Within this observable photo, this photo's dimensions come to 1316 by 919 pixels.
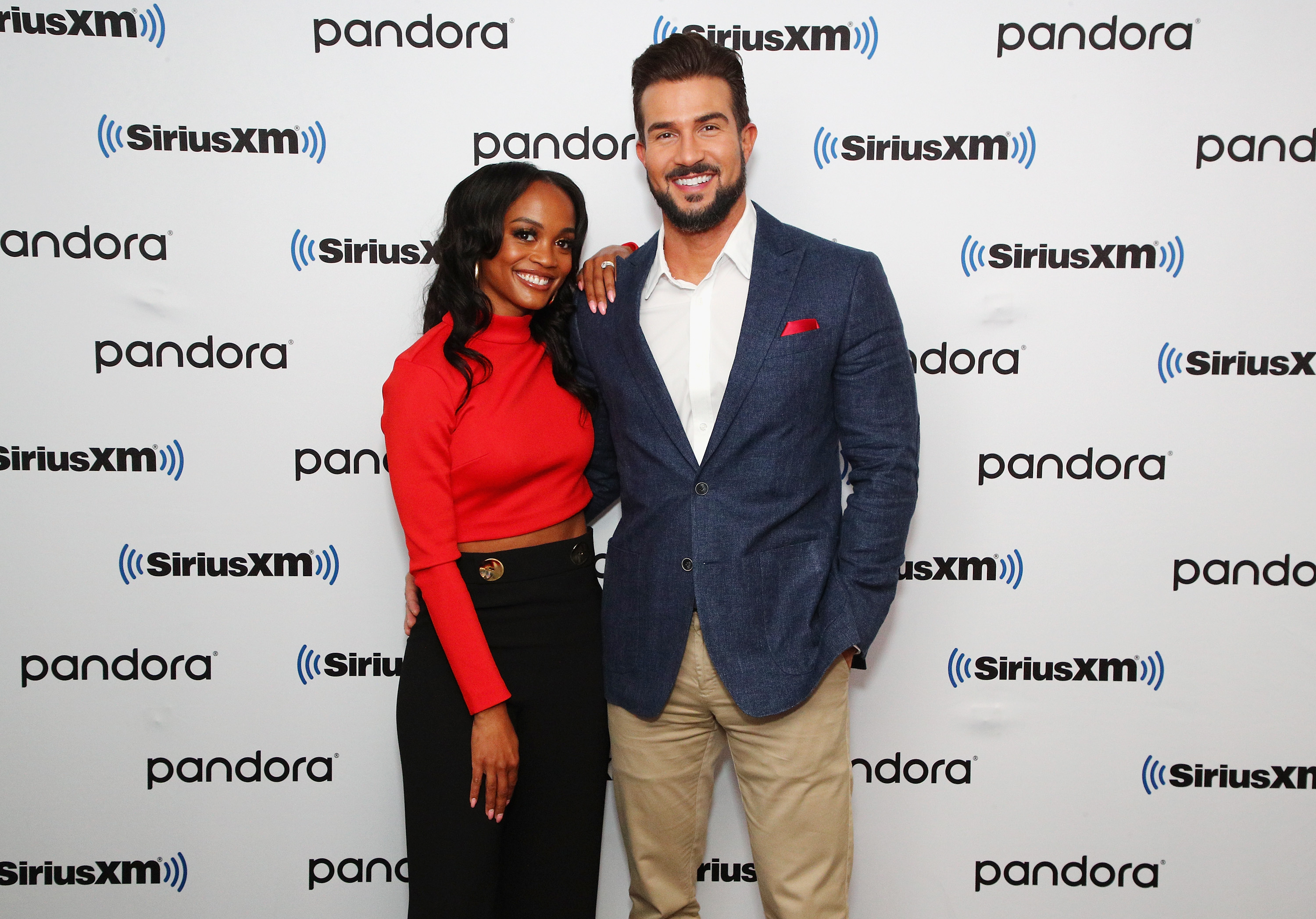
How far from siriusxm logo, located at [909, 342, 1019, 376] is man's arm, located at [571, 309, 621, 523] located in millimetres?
826

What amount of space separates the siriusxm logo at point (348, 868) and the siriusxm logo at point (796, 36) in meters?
2.28

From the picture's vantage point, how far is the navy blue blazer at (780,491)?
164 centimetres

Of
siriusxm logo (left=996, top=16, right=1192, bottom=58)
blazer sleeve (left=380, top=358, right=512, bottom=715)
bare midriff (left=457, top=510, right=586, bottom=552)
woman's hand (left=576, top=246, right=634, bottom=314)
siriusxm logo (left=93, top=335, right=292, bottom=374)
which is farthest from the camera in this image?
siriusxm logo (left=93, top=335, right=292, bottom=374)

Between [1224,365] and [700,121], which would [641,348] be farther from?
[1224,365]

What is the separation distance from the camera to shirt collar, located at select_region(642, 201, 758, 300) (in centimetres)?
173

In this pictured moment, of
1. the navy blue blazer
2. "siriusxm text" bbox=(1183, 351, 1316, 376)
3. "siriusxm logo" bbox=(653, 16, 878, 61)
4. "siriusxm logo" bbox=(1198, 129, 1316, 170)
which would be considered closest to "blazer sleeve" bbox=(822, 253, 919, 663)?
the navy blue blazer

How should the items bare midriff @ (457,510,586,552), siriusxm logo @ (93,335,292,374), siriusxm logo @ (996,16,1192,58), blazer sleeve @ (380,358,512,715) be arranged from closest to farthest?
blazer sleeve @ (380,358,512,715) < bare midriff @ (457,510,586,552) < siriusxm logo @ (996,16,1192,58) < siriusxm logo @ (93,335,292,374)

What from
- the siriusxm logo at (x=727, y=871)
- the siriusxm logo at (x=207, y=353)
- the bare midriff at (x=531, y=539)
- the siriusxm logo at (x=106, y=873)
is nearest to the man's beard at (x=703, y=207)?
the bare midriff at (x=531, y=539)

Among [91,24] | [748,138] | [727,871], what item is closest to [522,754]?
[727,871]

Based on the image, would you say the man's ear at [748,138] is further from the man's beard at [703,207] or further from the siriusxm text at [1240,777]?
the siriusxm text at [1240,777]

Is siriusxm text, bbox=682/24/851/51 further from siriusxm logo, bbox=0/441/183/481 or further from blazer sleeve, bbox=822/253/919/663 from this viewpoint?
siriusxm logo, bbox=0/441/183/481

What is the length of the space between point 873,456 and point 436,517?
872 millimetres

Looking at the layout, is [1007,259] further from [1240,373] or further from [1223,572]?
[1223,572]

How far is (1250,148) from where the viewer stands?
82.3 inches
